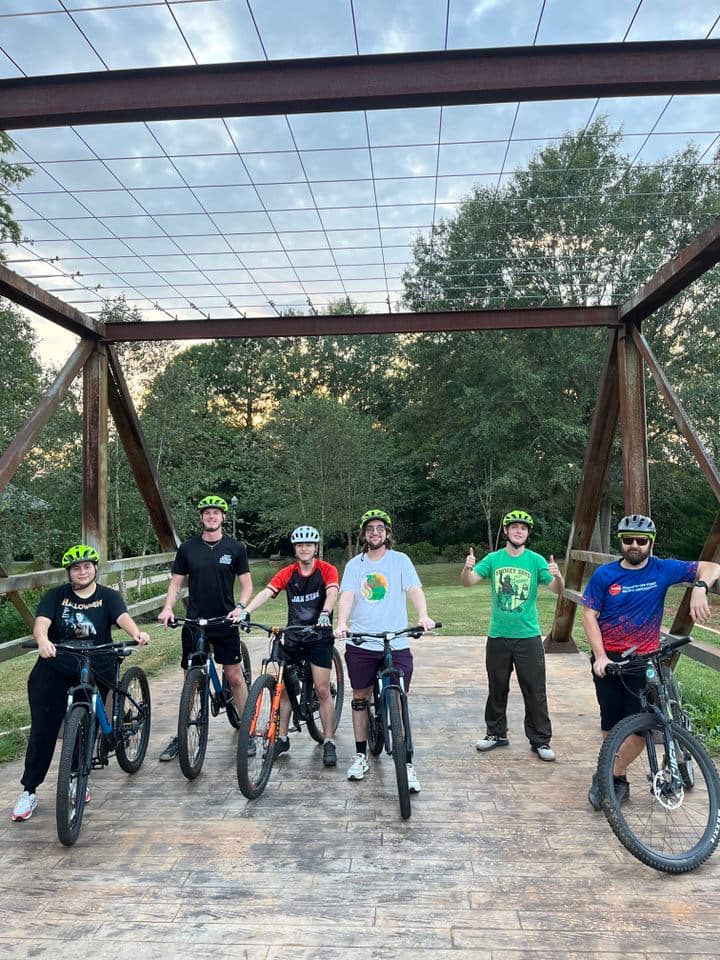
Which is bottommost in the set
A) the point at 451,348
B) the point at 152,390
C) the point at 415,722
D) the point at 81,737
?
the point at 415,722

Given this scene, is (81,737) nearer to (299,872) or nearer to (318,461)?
(299,872)

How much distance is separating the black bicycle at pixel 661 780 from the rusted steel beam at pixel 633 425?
2.12m

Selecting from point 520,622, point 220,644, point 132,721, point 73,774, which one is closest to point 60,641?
point 73,774

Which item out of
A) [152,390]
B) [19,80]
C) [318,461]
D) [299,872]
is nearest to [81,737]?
[299,872]

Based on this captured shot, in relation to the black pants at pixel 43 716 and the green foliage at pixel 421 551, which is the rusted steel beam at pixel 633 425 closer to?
the black pants at pixel 43 716

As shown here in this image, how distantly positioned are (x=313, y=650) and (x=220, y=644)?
2.04ft

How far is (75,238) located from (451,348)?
18723mm

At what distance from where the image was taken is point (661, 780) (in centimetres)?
343

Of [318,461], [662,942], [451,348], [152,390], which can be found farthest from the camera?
[318,461]

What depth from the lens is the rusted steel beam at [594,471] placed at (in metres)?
6.48

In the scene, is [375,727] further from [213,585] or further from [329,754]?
[213,585]

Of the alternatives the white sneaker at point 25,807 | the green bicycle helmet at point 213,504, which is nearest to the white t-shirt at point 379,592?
the green bicycle helmet at point 213,504

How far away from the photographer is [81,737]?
3779 mm

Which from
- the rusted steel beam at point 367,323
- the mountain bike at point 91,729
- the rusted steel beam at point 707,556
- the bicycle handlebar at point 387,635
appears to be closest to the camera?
the mountain bike at point 91,729
